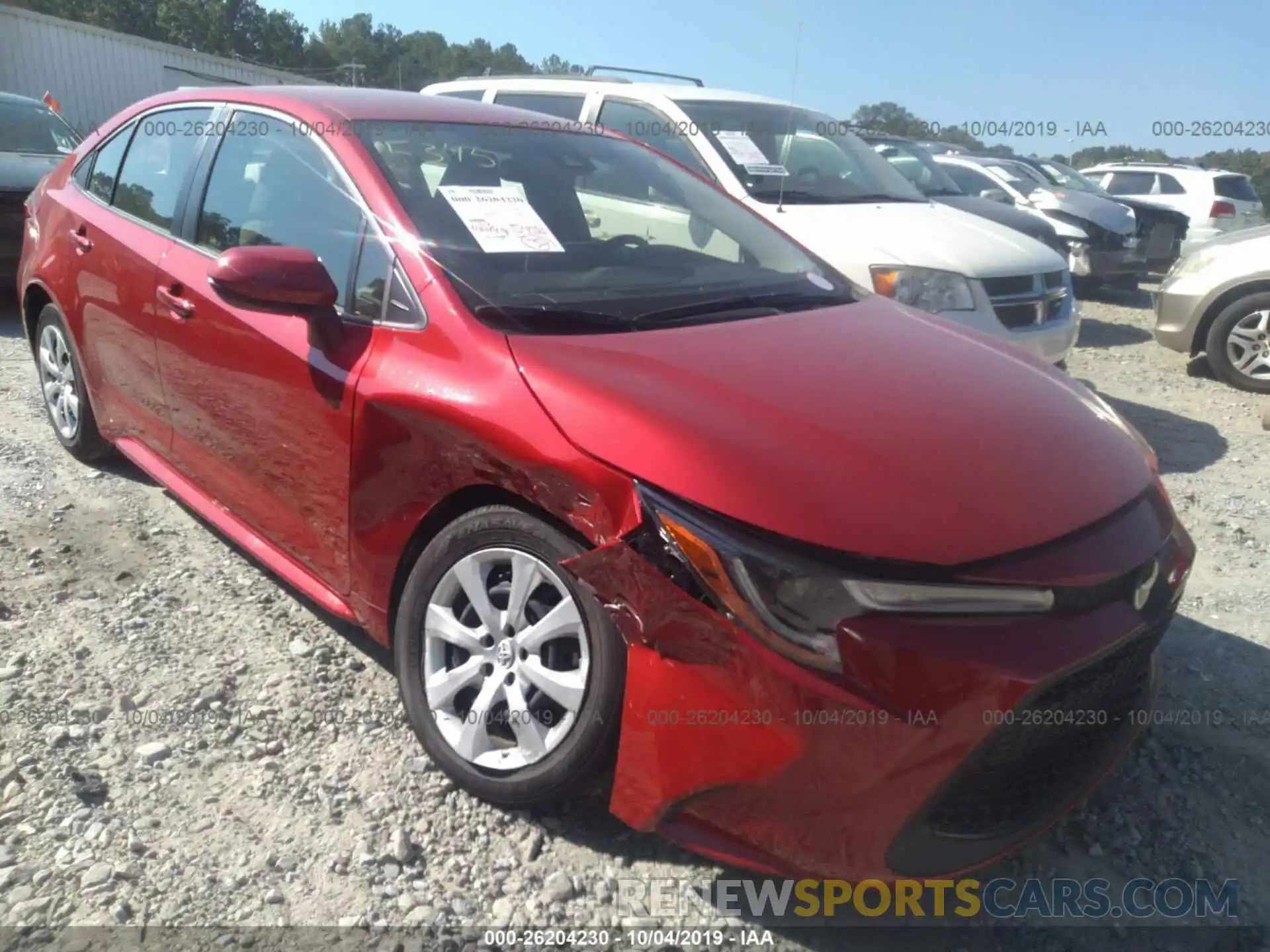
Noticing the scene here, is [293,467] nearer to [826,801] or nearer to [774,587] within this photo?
[774,587]

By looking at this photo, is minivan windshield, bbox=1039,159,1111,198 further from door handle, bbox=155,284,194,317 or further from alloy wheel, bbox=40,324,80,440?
door handle, bbox=155,284,194,317

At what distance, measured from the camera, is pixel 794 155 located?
615 cm

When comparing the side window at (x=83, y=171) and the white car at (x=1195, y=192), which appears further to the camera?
the white car at (x=1195, y=192)

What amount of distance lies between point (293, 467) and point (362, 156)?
2.85 feet

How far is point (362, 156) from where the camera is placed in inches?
107

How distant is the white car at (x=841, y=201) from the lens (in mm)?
5121

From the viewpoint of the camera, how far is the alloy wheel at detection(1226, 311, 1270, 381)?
7.02 meters

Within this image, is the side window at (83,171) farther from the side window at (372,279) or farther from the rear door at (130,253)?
the side window at (372,279)

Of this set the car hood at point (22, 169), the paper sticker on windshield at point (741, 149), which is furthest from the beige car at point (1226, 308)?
the car hood at point (22, 169)

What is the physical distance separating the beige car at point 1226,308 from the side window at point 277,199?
662 centimetres

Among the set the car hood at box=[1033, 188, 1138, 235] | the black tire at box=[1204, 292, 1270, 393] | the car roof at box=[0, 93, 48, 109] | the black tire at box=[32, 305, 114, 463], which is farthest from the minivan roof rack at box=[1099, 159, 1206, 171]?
the black tire at box=[32, 305, 114, 463]

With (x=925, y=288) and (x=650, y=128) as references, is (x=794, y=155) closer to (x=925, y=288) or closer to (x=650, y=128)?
(x=650, y=128)

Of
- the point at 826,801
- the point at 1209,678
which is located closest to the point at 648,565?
the point at 826,801

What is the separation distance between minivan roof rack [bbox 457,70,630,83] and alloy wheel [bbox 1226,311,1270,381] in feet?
15.2
